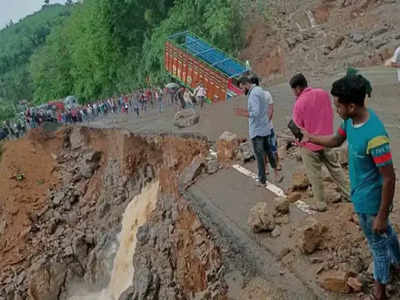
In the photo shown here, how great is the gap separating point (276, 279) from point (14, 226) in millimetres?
13373

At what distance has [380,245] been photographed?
11.4 ft

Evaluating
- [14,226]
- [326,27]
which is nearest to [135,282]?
[14,226]

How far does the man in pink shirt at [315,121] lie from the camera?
16.1 feet

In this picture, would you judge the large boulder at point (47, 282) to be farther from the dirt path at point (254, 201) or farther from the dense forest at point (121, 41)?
the dense forest at point (121, 41)

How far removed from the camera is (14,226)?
15.6m

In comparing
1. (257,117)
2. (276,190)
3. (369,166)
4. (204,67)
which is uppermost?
(369,166)

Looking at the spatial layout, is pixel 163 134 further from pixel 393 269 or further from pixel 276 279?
pixel 393 269

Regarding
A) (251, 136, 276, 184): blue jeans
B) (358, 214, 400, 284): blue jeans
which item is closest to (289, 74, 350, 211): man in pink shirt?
(251, 136, 276, 184): blue jeans

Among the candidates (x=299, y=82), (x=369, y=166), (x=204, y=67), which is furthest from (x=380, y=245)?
(x=204, y=67)

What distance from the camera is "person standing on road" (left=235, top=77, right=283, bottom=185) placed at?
6141 millimetres

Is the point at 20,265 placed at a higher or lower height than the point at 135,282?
lower

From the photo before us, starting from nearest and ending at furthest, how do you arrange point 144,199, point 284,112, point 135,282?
point 135,282 → point 284,112 → point 144,199

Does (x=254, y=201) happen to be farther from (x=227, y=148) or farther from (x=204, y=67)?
(x=204, y=67)

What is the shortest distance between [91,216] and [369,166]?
13.2m
